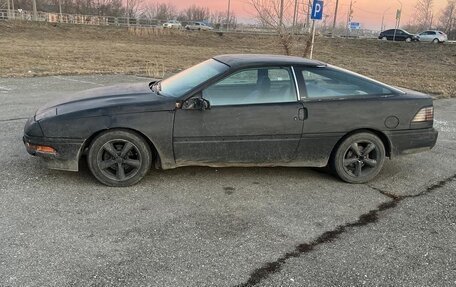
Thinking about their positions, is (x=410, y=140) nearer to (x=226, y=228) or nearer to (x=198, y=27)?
(x=226, y=228)

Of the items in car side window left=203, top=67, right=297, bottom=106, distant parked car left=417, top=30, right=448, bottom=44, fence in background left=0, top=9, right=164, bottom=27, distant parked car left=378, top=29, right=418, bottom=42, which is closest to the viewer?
car side window left=203, top=67, right=297, bottom=106

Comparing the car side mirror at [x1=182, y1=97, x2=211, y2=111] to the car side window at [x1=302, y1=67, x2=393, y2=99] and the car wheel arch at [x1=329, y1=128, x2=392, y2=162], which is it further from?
the car wheel arch at [x1=329, y1=128, x2=392, y2=162]

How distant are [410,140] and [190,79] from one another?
2583mm

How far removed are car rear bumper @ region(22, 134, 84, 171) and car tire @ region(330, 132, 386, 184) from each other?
8.93ft

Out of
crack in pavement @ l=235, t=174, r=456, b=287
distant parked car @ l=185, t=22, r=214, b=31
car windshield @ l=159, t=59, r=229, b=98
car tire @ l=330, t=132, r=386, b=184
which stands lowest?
crack in pavement @ l=235, t=174, r=456, b=287

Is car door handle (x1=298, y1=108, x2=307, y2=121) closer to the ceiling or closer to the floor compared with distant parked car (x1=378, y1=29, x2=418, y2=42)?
closer to the floor

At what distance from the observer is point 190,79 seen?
487cm

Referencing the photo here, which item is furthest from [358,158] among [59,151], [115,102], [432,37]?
[432,37]

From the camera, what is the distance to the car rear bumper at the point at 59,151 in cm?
419

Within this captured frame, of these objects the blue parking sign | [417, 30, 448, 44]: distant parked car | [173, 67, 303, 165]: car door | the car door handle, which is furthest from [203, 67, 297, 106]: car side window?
[417, 30, 448, 44]: distant parked car

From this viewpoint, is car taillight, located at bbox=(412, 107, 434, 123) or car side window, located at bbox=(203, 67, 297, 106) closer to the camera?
car side window, located at bbox=(203, 67, 297, 106)

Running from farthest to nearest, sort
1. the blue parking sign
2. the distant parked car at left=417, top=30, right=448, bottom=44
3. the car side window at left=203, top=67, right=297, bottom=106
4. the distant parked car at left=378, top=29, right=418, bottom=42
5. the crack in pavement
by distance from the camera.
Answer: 1. the distant parked car at left=378, top=29, right=418, bottom=42
2. the distant parked car at left=417, top=30, right=448, bottom=44
3. the blue parking sign
4. the car side window at left=203, top=67, right=297, bottom=106
5. the crack in pavement

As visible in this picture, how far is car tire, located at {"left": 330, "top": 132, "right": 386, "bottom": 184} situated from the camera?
4734 mm

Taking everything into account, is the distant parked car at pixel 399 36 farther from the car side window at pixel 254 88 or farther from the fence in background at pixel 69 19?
the car side window at pixel 254 88
